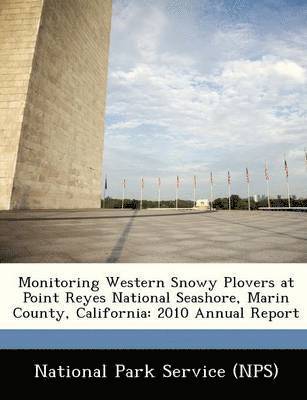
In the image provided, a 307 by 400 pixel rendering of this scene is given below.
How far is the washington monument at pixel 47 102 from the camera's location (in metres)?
10.2

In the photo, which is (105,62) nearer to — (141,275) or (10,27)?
(10,27)

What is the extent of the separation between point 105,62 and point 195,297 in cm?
2148

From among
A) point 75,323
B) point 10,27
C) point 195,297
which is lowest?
point 75,323

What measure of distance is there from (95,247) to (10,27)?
42.8 ft

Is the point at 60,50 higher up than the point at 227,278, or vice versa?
the point at 60,50

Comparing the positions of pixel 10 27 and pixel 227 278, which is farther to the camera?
pixel 10 27

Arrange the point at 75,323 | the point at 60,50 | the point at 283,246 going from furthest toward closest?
the point at 60,50 < the point at 283,246 < the point at 75,323

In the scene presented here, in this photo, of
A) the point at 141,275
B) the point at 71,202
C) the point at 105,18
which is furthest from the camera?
the point at 105,18

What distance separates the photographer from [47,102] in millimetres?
11875

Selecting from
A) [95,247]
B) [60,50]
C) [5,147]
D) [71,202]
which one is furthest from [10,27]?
[95,247]

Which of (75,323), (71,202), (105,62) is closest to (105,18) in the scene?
(105,62)

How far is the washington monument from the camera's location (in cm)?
1023
